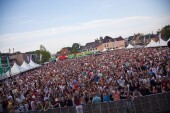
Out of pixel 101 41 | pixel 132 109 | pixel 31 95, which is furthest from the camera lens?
pixel 101 41

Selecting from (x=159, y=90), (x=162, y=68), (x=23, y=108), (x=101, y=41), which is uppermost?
(x=101, y=41)

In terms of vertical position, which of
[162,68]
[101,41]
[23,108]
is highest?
[101,41]

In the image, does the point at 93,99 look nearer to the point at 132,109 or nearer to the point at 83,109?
the point at 83,109

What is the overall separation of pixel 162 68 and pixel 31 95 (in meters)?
9.21

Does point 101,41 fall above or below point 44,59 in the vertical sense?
above

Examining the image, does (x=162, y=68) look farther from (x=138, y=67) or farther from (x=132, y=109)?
(x=132, y=109)

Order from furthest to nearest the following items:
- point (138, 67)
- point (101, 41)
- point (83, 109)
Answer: point (101, 41) < point (138, 67) < point (83, 109)

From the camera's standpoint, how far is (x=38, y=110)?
36.2ft

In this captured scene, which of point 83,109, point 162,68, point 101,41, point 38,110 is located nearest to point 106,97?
point 83,109

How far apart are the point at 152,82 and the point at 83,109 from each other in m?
4.22

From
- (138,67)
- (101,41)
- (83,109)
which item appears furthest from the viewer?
(101,41)

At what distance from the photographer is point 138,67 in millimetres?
18375

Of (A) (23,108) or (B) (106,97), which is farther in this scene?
(A) (23,108)

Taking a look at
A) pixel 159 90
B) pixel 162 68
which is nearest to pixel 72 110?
pixel 159 90
